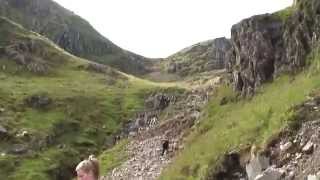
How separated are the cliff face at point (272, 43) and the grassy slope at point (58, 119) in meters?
28.4

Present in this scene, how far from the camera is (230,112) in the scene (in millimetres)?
53375

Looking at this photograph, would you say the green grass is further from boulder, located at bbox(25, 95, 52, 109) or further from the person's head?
boulder, located at bbox(25, 95, 52, 109)

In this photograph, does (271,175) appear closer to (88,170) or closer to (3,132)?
(88,170)

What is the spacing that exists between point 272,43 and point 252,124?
53.3 ft

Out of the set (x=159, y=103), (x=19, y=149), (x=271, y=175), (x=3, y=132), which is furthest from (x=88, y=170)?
(x=159, y=103)

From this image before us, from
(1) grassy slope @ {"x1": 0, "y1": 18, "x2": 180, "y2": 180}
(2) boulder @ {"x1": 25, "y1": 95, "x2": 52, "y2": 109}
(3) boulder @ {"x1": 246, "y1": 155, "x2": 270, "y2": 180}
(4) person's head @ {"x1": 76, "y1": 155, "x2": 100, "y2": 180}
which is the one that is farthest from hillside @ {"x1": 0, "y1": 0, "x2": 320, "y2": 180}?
(2) boulder @ {"x1": 25, "y1": 95, "x2": 52, "y2": 109}

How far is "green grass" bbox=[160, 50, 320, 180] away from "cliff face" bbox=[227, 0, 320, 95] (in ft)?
5.42

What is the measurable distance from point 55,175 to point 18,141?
789 inches

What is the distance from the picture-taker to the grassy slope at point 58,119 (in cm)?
11038

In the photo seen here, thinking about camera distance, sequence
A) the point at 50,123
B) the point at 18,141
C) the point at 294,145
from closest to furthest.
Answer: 1. the point at 294,145
2. the point at 18,141
3. the point at 50,123

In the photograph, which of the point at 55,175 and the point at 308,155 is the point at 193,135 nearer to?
the point at 308,155

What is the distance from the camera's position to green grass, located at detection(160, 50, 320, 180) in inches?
1467

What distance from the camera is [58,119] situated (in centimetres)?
14350

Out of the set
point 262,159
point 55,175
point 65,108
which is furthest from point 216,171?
point 65,108
